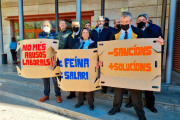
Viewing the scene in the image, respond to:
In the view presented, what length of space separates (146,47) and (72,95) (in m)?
2.26

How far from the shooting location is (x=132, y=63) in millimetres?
2270

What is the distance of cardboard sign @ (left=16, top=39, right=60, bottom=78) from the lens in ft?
9.85

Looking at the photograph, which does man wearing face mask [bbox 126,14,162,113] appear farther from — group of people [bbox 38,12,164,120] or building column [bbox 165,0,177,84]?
building column [bbox 165,0,177,84]

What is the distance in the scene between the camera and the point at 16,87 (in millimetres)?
4723

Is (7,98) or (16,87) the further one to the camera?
(16,87)

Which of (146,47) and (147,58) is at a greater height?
(146,47)

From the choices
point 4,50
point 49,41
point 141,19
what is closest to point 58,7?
point 4,50

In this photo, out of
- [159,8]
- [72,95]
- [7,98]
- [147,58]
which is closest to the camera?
[147,58]

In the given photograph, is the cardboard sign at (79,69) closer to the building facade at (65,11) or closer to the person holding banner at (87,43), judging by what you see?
the person holding banner at (87,43)

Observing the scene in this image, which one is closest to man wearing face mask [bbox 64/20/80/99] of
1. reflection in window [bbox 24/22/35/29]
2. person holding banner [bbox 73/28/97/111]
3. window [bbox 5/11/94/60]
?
person holding banner [bbox 73/28/97/111]

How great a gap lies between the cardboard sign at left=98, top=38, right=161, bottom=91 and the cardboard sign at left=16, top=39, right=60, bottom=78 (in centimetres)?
113

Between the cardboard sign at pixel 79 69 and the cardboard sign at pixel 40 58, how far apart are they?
0.29 m

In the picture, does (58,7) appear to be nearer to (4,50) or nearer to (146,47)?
(4,50)

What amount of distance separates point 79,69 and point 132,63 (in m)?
1.00
